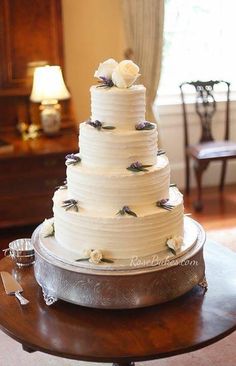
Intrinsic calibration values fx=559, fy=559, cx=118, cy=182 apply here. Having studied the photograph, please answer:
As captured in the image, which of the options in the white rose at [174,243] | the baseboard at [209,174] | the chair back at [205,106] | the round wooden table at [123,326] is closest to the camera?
→ the round wooden table at [123,326]

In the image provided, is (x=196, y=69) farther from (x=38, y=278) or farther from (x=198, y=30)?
(x=38, y=278)

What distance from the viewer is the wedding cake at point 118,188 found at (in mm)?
1754

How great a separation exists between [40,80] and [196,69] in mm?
1539

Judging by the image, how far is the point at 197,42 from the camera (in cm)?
457

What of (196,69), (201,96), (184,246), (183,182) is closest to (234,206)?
(183,182)

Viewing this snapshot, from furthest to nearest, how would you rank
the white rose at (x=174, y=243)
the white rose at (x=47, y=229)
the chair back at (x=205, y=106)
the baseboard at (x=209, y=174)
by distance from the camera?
the baseboard at (x=209, y=174)
the chair back at (x=205, y=106)
the white rose at (x=47, y=229)
the white rose at (x=174, y=243)

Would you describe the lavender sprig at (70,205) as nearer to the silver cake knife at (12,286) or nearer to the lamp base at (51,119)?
the silver cake knife at (12,286)

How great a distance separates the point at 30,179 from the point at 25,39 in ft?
3.13

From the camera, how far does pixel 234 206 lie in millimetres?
4270

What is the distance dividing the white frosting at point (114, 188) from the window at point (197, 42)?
2824 mm

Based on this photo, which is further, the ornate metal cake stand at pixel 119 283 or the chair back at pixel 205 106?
the chair back at pixel 205 106

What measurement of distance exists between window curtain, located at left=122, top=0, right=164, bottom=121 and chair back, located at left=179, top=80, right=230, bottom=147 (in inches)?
10.8

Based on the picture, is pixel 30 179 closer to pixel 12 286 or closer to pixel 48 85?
pixel 48 85

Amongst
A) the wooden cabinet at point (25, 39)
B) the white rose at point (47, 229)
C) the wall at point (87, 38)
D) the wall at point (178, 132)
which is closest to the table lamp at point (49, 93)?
the wooden cabinet at point (25, 39)
